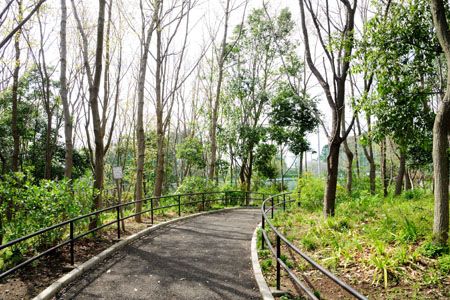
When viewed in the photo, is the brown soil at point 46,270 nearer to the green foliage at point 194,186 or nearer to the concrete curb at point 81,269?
the concrete curb at point 81,269

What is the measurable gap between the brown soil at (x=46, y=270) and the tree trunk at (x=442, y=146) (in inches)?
268

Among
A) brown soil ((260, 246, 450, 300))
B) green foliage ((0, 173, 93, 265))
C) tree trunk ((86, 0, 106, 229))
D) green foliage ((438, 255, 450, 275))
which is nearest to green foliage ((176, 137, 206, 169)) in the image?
tree trunk ((86, 0, 106, 229))

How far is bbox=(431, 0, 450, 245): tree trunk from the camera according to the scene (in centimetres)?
567

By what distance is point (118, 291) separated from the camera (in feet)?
15.9

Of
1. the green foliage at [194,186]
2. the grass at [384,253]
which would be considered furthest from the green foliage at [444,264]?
the green foliage at [194,186]

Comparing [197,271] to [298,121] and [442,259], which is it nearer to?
[442,259]

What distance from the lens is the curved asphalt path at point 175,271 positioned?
4.79 metres

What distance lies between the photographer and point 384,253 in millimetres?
5648

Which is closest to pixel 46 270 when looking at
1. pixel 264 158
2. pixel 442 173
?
pixel 442 173

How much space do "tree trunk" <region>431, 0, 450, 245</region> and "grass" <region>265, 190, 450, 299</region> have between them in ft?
1.17

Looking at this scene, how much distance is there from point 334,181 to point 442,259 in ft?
14.5

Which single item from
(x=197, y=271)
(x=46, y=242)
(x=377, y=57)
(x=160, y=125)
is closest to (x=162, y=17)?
(x=160, y=125)

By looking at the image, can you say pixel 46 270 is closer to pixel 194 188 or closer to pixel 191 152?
pixel 194 188

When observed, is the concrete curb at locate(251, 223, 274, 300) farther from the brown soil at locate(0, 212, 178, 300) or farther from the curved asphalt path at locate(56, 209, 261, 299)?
the brown soil at locate(0, 212, 178, 300)
